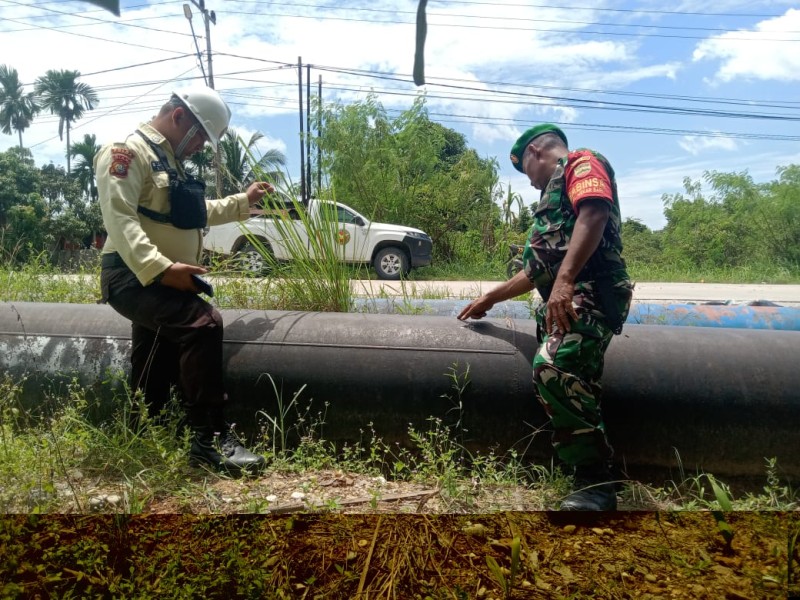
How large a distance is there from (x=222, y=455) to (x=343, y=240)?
3.01ft

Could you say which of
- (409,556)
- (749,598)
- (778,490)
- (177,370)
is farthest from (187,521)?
(778,490)

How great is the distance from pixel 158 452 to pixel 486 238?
150cm

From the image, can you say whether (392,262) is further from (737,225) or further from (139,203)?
(139,203)

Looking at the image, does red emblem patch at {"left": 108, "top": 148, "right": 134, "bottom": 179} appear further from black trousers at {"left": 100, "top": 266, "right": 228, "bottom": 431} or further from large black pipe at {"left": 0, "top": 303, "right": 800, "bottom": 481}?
large black pipe at {"left": 0, "top": 303, "right": 800, "bottom": 481}

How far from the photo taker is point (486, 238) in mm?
1741

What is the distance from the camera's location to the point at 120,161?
2.19 metres

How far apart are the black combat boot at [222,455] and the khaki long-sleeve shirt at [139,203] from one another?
625 mm

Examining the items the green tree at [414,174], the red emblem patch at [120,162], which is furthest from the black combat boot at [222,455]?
the green tree at [414,174]

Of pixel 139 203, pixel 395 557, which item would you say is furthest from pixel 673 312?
pixel 139 203

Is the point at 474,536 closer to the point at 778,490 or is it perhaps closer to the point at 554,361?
the point at 554,361

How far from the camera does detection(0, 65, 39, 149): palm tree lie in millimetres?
1125

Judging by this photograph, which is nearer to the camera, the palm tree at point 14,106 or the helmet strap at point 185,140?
the palm tree at point 14,106

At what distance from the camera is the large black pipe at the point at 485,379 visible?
213 centimetres

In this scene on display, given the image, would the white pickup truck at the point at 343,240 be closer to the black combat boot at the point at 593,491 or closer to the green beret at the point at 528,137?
the green beret at the point at 528,137
